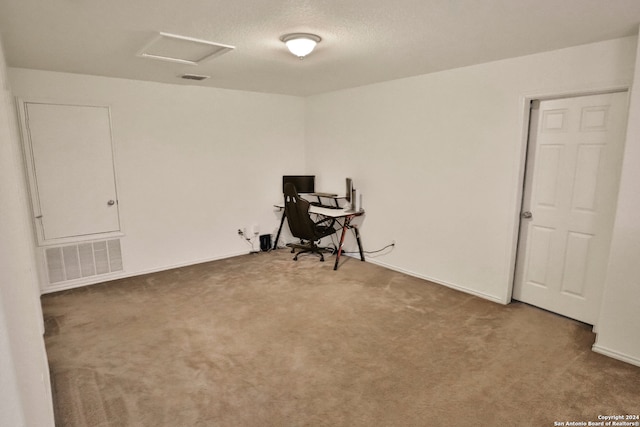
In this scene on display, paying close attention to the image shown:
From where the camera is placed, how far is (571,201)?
125 inches

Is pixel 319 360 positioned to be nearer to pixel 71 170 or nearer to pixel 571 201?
pixel 571 201

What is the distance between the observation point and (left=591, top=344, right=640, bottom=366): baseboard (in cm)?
263

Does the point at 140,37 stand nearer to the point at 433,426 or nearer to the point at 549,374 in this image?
the point at 433,426

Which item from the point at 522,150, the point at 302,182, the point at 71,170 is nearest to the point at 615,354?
the point at 522,150

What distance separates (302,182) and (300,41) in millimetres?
3021

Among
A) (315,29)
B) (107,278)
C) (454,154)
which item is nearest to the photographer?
(315,29)

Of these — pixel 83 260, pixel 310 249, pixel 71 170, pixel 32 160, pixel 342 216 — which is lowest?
pixel 310 249

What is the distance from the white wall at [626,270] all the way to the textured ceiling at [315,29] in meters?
0.74

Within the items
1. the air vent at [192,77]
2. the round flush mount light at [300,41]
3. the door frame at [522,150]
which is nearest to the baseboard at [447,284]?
the door frame at [522,150]

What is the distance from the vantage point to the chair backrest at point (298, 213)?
4.77 meters

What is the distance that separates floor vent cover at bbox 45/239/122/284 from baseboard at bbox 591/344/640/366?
4.84m

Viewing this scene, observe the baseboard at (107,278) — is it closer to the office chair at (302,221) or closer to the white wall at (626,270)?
the office chair at (302,221)

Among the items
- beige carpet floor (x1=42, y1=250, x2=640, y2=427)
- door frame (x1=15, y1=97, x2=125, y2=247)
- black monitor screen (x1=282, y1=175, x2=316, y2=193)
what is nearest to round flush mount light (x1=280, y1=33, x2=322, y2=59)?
beige carpet floor (x1=42, y1=250, x2=640, y2=427)

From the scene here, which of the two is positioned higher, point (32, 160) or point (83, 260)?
point (32, 160)
